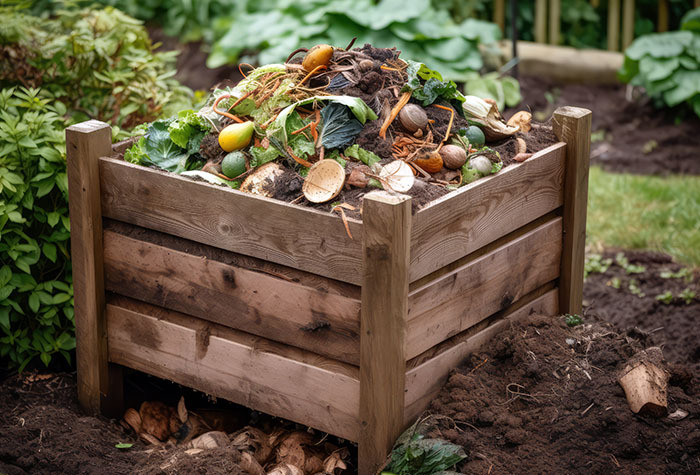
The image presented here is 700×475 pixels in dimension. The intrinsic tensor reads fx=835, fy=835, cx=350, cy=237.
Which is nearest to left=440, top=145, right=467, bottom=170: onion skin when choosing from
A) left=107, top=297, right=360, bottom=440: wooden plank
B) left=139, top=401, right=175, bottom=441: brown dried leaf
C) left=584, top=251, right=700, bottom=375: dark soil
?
left=107, top=297, right=360, bottom=440: wooden plank

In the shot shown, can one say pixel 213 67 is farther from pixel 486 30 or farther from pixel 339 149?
pixel 339 149

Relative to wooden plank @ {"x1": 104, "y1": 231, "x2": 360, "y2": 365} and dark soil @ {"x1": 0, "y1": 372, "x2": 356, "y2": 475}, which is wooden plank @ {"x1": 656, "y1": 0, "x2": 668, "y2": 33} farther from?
wooden plank @ {"x1": 104, "y1": 231, "x2": 360, "y2": 365}

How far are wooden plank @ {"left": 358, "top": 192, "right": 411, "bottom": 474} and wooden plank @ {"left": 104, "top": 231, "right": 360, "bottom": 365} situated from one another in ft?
0.26

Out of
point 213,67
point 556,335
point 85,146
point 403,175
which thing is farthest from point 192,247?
point 213,67

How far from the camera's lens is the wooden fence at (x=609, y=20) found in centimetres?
734

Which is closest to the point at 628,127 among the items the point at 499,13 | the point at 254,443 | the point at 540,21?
the point at 540,21

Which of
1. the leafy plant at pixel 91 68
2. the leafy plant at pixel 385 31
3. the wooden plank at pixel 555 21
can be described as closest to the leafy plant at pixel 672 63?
the wooden plank at pixel 555 21

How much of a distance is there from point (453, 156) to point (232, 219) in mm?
739

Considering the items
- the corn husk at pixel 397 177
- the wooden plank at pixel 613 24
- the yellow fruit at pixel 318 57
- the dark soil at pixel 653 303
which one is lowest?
the dark soil at pixel 653 303

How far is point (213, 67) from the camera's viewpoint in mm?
7543

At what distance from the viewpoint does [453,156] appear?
8.87 feet

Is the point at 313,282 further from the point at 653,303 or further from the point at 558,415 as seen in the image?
the point at 653,303

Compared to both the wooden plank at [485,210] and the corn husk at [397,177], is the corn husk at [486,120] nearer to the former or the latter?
the wooden plank at [485,210]

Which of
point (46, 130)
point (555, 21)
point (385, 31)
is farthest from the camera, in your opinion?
point (555, 21)
